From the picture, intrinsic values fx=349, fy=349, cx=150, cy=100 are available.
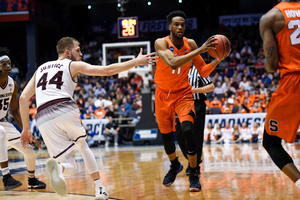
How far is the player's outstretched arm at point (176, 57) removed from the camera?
3.96 metres

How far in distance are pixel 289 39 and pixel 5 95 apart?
163 inches

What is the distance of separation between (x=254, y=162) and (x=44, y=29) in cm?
1974

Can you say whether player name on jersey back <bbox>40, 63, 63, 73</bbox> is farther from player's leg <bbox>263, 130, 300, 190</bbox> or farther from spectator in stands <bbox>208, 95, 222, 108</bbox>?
spectator in stands <bbox>208, 95, 222, 108</bbox>

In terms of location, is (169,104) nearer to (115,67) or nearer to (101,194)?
(115,67)

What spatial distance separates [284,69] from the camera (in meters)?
3.00

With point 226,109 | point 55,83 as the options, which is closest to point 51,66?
point 55,83

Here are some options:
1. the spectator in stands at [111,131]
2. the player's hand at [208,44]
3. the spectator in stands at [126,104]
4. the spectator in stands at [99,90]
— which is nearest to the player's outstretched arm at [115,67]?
the player's hand at [208,44]

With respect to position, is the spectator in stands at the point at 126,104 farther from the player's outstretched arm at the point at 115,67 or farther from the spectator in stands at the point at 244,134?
the player's outstretched arm at the point at 115,67

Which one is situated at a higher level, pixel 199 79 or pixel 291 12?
pixel 291 12

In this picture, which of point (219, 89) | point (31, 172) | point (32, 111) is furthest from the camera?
point (219, 89)

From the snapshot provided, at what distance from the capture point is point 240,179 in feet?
16.1

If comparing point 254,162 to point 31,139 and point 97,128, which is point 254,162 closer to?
point 31,139

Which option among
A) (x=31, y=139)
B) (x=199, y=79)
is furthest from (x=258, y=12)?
(x=31, y=139)

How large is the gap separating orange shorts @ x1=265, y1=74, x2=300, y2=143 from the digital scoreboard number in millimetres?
11326
